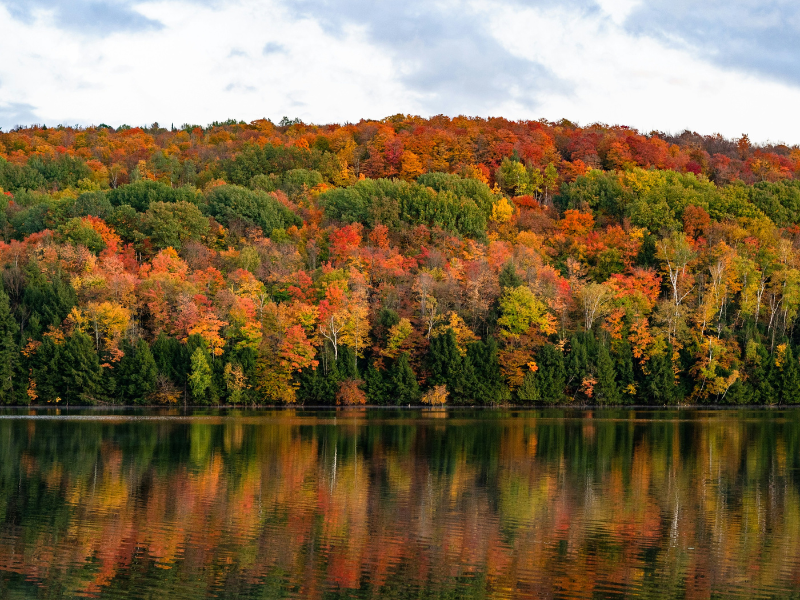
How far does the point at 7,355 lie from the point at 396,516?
59.1 m

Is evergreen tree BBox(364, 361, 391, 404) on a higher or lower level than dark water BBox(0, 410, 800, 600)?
higher

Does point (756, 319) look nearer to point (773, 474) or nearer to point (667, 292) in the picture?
point (667, 292)

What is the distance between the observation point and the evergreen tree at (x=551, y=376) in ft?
271

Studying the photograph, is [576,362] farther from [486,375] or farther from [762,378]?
[762,378]

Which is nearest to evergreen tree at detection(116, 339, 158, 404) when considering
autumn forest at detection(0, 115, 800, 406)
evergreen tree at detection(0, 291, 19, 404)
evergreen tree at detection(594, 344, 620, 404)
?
Result: autumn forest at detection(0, 115, 800, 406)

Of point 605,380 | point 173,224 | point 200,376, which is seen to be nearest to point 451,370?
point 605,380

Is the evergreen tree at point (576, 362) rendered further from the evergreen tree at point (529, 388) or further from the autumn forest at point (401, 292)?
the evergreen tree at point (529, 388)

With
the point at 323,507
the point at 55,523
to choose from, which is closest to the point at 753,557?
the point at 323,507

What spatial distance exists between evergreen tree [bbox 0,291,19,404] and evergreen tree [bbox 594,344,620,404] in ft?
160

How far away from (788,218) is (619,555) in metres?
90.9

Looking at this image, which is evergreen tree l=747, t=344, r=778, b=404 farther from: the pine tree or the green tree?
the green tree

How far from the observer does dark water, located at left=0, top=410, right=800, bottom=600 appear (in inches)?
870

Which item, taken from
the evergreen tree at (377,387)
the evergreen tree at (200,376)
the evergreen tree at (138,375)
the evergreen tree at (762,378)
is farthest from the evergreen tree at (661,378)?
the evergreen tree at (138,375)

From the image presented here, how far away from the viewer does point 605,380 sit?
82.1 m
